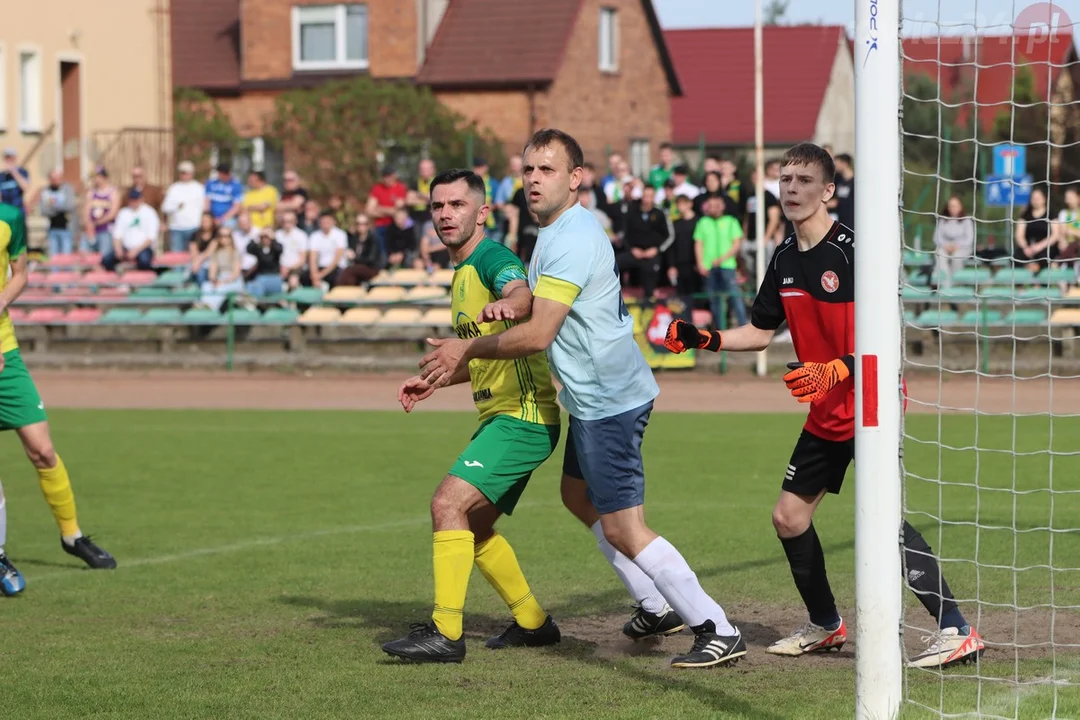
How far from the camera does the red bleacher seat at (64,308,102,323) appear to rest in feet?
82.4

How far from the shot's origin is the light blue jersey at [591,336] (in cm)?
619

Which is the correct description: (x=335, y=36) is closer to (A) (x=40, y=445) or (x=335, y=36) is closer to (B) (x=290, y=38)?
(B) (x=290, y=38)

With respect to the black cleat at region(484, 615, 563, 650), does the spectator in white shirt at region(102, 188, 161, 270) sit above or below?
above

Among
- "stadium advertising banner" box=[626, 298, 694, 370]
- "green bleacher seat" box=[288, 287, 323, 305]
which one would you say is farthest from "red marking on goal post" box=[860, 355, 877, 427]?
"green bleacher seat" box=[288, 287, 323, 305]

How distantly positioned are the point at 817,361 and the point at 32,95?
1254 inches

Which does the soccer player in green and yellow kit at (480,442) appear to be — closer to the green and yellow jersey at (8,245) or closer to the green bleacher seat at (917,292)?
the green bleacher seat at (917,292)

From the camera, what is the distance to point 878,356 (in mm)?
4785

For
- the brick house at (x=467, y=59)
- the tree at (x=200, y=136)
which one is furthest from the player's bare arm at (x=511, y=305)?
the brick house at (x=467, y=59)

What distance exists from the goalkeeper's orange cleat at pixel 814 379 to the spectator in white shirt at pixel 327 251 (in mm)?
19161

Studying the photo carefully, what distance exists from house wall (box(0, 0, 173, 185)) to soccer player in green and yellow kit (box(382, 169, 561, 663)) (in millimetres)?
29563

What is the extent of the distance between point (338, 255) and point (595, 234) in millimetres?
18520

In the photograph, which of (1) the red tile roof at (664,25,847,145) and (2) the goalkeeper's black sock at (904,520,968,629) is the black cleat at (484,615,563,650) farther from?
(1) the red tile roof at (664,25,847,145)

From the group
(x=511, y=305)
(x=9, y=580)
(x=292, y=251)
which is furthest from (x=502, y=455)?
(x=292, y=251)

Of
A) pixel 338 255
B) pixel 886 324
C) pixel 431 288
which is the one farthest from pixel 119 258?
pixel 886 324
